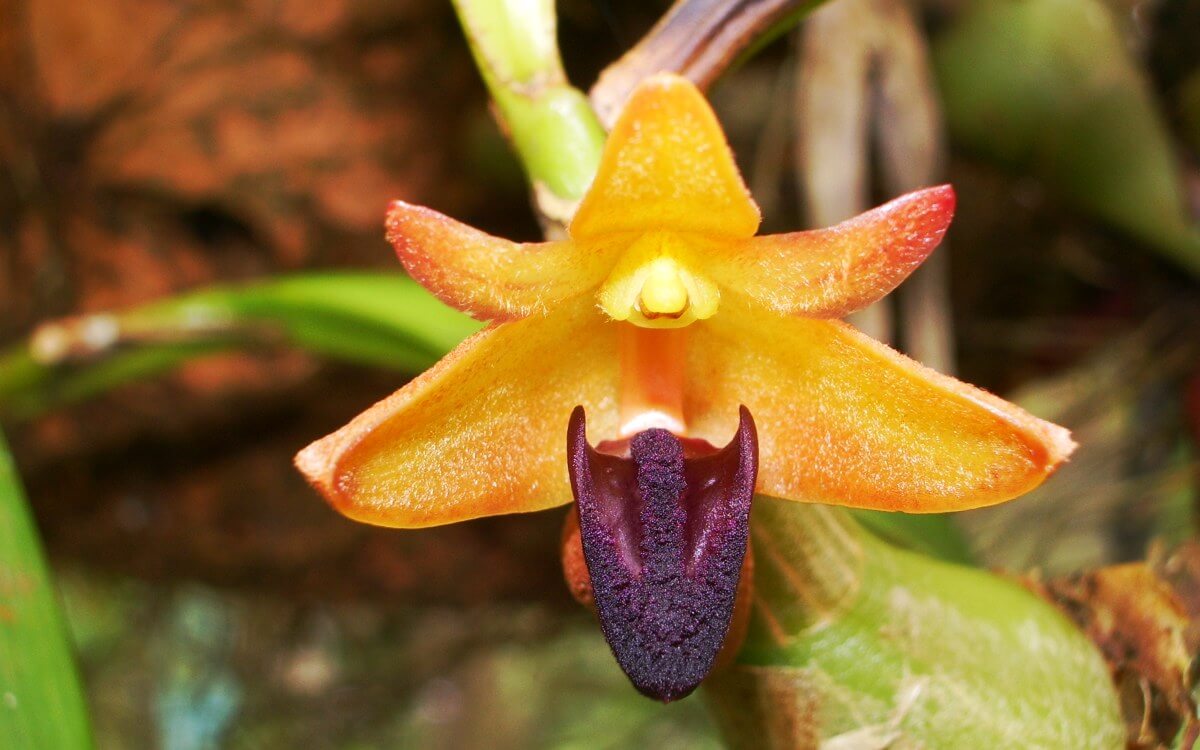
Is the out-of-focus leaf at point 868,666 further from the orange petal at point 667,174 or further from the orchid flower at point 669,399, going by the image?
the orange petal at point 667,174

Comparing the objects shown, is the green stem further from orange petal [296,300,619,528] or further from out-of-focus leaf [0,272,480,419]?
out-of-focus leaf [0,272,480,419]

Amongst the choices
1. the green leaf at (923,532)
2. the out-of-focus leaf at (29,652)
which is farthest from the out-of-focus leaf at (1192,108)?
the out-of-focus leaf at (29,652)

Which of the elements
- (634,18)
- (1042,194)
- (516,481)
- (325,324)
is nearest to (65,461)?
(325,324)

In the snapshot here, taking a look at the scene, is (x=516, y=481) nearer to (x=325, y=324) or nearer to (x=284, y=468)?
(x=325, y=324)

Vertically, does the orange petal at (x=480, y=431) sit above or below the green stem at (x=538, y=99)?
below

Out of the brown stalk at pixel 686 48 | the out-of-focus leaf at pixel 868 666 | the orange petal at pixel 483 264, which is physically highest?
the brown stalk at pixel 686 48

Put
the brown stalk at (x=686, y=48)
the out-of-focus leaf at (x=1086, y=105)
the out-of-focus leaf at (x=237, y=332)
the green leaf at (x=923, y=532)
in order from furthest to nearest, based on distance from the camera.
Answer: the out-of-focus leaf at (x=1086, y=105)
the out-of-focus leaf at (x=237, y=332)
the green leaf at (x=923, y=532)
the brown stalk at (x=686, y=48)
